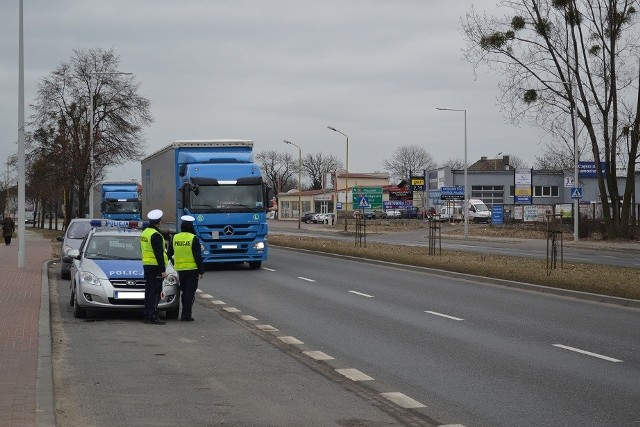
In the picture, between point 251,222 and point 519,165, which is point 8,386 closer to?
point 251,222

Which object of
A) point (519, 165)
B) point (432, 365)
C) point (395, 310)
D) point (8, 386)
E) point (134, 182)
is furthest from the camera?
point (519, 165)

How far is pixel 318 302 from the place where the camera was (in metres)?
18.0

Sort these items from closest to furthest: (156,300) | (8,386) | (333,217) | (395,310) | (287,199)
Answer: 1. (8,386)
2. (156,300)
3. (395,310)
4. (333,217)
5. (287,199)

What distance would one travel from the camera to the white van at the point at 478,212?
8481cm

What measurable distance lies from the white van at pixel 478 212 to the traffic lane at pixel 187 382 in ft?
238

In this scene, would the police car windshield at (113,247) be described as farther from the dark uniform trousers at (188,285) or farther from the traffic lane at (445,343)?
the traffic lane at (445,343)

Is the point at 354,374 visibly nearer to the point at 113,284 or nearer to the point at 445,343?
the point at 445,343

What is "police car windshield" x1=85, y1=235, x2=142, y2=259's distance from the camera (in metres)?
15.8

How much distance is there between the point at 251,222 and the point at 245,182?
1.15m

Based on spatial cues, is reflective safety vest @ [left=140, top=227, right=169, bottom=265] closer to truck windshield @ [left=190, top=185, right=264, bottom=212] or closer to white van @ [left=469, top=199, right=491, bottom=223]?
truck windshield @ [left=190, top=185, right=264, bottom=212]

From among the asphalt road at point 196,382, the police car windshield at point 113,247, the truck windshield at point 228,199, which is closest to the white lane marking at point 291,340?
the asphalt road at point 196,382

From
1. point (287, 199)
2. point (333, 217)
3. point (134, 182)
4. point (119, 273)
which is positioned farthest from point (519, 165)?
point (119, 273)

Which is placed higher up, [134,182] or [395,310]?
[134,182]

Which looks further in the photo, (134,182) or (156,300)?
(134,182)
